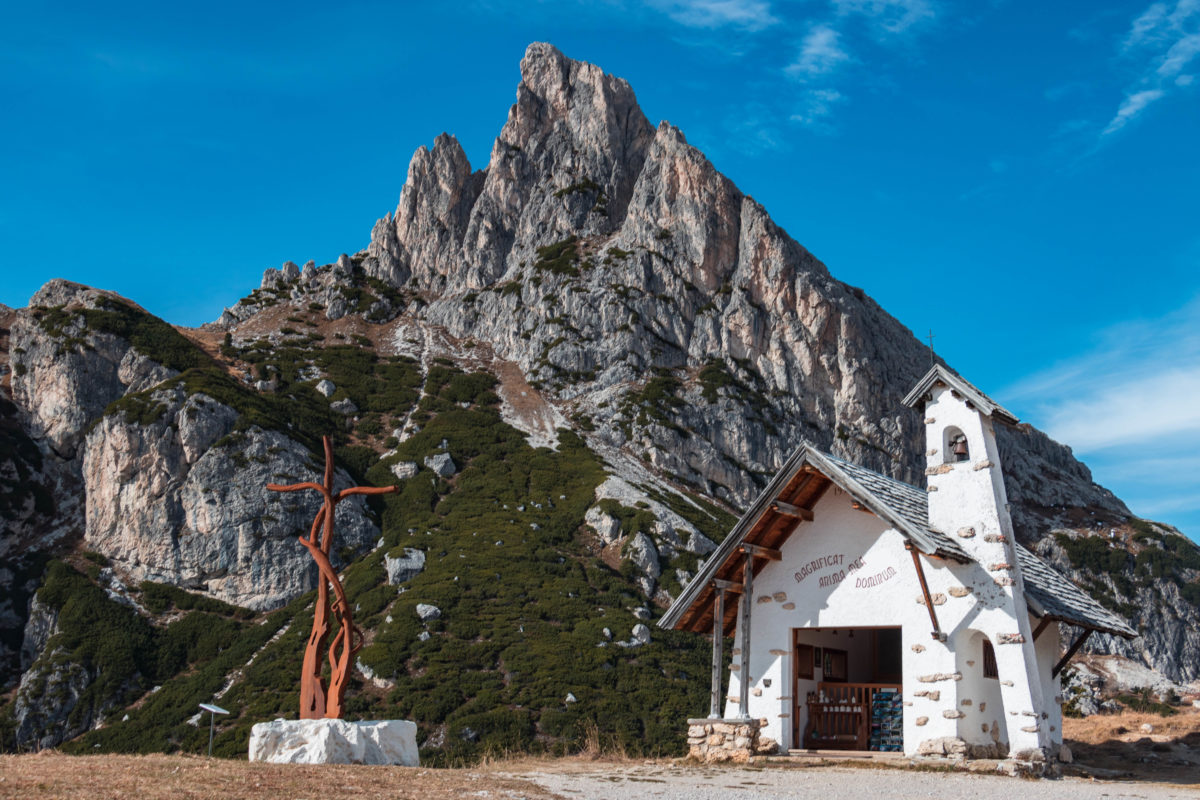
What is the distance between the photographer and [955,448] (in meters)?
19.4

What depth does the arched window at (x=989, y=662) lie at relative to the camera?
727 inches

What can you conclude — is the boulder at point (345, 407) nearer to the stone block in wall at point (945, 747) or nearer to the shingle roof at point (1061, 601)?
the shingle roof at point (1061, 601)

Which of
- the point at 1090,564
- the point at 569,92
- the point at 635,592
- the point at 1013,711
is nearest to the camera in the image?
the point at 1013,711

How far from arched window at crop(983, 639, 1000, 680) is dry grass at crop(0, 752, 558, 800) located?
10140 millimetres

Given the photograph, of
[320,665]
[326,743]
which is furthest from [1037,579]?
[320,665]

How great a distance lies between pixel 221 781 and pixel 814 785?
8.61 meters

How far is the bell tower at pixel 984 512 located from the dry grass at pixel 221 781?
31.2 feet

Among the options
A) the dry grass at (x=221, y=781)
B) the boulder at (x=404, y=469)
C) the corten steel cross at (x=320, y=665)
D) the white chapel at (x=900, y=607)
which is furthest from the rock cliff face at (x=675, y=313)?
the dry grass at (x=221, y=781)

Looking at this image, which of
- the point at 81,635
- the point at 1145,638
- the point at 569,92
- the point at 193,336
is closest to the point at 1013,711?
the point at 81,635

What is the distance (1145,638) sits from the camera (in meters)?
67.8

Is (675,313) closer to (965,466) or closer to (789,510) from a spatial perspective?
(789,510)

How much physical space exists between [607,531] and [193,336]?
47.1 metres

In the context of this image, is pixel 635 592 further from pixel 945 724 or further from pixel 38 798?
pixel 38 798

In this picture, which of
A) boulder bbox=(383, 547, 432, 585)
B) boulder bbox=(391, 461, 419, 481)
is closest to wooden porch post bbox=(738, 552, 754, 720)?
boulder bbox=(383, 547, 432, 585)
